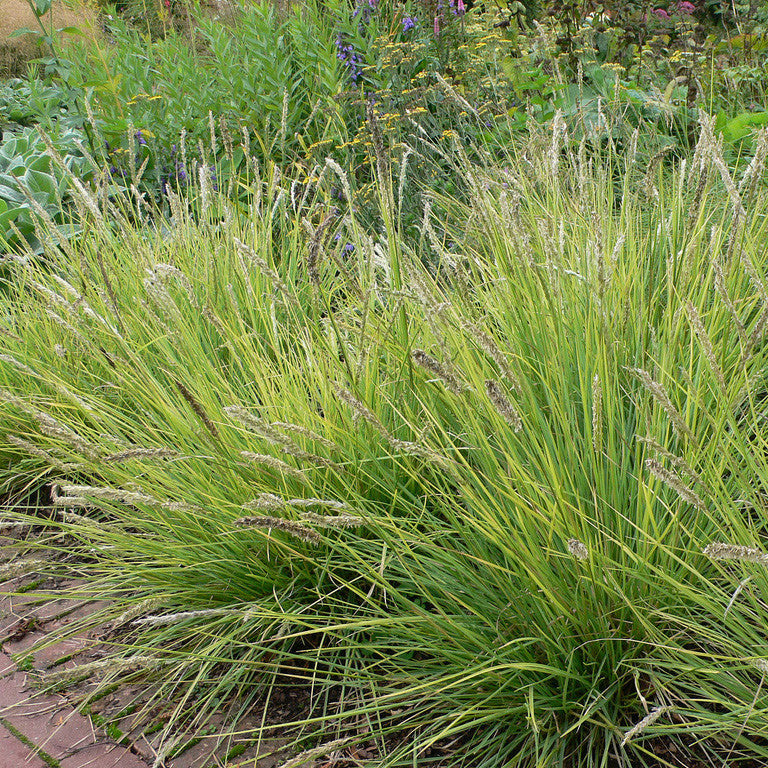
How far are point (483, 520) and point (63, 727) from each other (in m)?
1.05

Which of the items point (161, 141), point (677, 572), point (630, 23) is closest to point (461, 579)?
point (677, 572)

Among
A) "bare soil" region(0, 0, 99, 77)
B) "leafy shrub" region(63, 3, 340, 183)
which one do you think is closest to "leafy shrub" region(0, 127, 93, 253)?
"leafy shrub" region(63, 3, 340, 183)

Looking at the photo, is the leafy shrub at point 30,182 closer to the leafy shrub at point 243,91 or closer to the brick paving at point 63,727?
the leafy shrub at point 243,91

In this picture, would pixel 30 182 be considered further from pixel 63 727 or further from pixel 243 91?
pixel 63 727

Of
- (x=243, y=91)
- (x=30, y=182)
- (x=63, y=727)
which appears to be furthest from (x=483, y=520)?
(x=243, y=91)

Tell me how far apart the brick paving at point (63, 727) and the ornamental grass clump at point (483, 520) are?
0.07 m

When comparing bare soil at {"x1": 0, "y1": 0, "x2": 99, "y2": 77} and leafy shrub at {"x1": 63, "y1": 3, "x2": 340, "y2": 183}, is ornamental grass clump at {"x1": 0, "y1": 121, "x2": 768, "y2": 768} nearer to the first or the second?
leafy shrub at {"x1": 63, "y1": 3, "x2": 340, "y2": 183}

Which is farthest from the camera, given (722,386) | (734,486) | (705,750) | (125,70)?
(125,70)

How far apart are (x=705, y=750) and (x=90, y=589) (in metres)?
1.47

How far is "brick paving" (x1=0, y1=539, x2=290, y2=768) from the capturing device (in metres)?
1.48

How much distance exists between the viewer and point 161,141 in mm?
4910

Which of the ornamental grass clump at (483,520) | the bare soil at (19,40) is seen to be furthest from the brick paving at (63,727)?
the bare soil at (19,40)

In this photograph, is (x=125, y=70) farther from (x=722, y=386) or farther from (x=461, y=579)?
(x=722, y=386)

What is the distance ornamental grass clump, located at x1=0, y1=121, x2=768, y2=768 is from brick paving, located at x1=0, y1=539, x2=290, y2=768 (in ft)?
0.23
